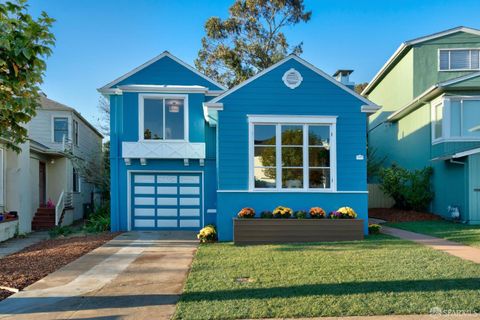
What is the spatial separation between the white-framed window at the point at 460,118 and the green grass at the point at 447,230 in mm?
3400

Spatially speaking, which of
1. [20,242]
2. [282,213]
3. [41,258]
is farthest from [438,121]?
[20,242]

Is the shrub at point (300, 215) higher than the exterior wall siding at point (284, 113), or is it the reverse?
the exterior wall siding at point (284, 113)

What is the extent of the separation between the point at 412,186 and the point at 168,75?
11119 mm

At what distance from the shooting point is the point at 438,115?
15.5m

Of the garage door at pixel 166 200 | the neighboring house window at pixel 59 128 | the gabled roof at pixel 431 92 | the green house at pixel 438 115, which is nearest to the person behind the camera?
the garage door at pixel 166 200

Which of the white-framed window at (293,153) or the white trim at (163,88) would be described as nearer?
the white-framed window at (293,153)

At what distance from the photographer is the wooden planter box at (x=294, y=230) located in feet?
34.1

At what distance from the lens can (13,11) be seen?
507cm

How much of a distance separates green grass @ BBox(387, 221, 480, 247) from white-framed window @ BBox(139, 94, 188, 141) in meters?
8.38

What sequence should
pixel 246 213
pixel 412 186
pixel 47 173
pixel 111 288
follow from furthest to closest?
pixel 47 173 < pixel 412 186 < pixel 246 213 < pixel 111 288

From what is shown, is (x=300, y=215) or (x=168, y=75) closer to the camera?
(x=300, y=215)

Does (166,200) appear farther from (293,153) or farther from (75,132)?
(75,132)

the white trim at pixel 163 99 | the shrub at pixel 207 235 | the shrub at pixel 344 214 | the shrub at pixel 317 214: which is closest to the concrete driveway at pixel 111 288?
the shrub at pixel 207 235

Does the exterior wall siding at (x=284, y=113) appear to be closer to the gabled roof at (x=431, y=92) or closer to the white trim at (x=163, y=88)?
the white trim at (x=163, y=88)
